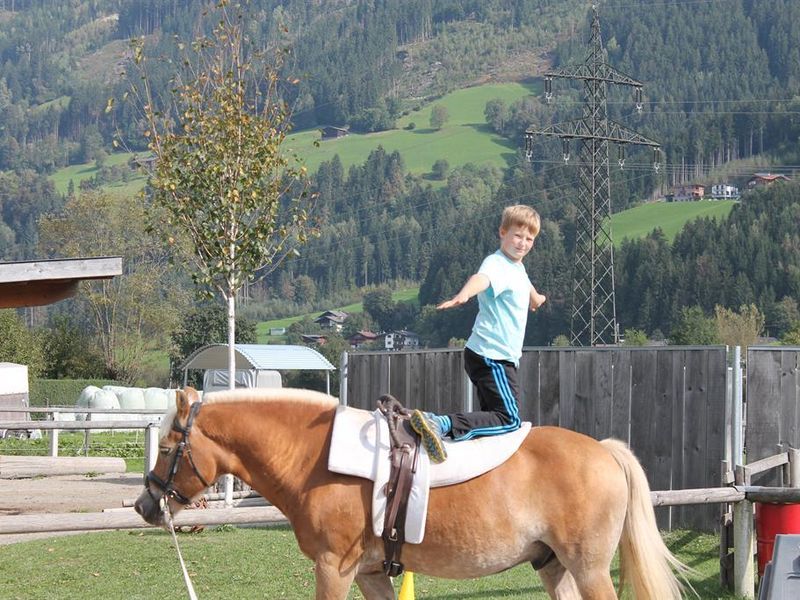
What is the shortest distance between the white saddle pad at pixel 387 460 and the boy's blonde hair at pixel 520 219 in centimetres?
113

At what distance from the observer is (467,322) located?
122000 millimetres

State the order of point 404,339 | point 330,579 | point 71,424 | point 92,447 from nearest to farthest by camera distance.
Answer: point 330,579
point 71,424
point 92,447
point 404,339

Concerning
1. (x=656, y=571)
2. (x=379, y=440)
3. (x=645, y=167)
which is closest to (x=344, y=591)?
(x=379, y=440)

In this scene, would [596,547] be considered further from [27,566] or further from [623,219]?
[623,219]

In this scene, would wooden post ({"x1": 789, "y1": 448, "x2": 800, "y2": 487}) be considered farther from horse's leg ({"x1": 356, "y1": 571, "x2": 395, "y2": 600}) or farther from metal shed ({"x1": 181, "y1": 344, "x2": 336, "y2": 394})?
metal shed ({"x1": 181, "y1": 344, "x2": 336, "y2": 394})

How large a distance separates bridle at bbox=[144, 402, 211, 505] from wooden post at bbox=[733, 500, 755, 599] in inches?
180

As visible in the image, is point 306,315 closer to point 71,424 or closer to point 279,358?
point 279,358

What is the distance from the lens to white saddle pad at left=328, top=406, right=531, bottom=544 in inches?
219

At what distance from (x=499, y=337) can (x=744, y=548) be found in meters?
3.77

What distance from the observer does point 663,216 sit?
138m

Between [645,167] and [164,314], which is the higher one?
[645,167]

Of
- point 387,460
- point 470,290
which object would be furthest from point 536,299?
point 387,460

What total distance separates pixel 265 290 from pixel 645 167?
6479cm

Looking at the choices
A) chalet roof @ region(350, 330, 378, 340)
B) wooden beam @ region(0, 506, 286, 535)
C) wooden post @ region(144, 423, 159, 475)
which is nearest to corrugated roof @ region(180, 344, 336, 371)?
wooden post @ region(144, 423, 159, 475)
